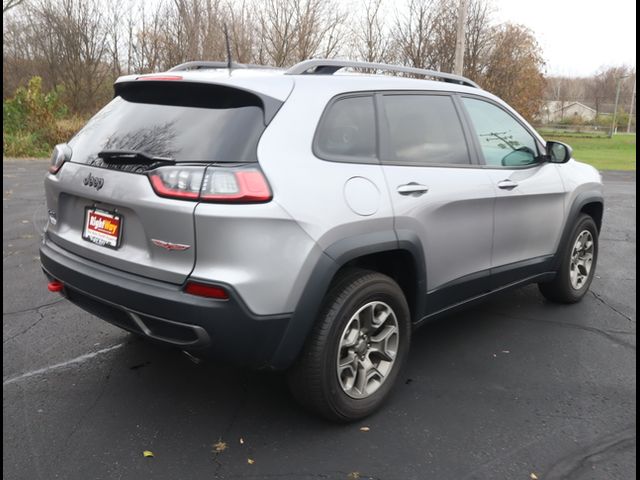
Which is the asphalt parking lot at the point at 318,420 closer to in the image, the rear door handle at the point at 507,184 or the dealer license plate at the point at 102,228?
the dealer license plate at the point at 102,228

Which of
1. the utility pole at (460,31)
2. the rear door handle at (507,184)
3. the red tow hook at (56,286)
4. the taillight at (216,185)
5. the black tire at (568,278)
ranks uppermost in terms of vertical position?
the utility pole at (460,31)

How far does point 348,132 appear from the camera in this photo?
293 centimetres

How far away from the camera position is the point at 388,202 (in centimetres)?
294

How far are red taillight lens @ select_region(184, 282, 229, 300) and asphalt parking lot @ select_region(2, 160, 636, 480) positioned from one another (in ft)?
2.67

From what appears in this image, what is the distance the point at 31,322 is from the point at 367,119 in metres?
2.95

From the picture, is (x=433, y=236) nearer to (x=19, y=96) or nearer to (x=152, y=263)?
(x=152, y=263)

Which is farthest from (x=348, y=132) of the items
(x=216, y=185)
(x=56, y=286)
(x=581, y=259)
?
(x=581, y=259)

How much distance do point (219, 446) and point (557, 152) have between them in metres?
3.25

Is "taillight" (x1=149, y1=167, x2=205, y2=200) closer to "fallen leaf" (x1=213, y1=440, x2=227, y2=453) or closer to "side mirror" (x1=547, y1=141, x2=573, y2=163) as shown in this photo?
"fallen leaf" (x1=213, y1=440, x2=227, y2=453)

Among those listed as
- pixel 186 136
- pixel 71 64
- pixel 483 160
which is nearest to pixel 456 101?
pixel 483 160

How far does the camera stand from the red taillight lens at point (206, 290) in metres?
2.41

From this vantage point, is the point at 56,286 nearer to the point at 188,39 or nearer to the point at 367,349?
the point at 367,349

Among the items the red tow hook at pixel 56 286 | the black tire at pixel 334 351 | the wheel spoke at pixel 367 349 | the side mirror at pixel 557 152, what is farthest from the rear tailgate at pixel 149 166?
the side mirror at pixel 557 152

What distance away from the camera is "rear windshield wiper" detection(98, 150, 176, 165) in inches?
103
